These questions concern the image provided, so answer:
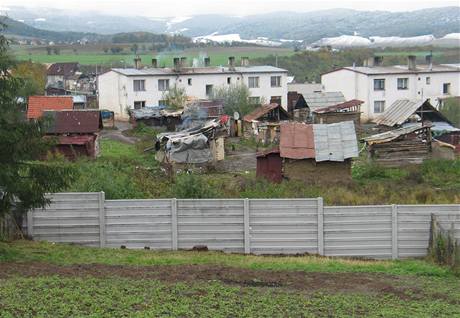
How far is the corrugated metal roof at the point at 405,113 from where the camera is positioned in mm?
42781

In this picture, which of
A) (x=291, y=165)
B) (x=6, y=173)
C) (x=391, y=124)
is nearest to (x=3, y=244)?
(x=6, y=173)

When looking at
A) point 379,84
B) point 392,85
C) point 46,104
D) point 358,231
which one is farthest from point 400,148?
point 392,85

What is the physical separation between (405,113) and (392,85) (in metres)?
16.7

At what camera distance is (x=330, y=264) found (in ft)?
52.1

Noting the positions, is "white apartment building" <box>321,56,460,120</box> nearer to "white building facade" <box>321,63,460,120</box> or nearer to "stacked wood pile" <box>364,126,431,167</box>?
"white building facade" <box>321,63,460,120</box>

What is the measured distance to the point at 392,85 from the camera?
5938 centimetres

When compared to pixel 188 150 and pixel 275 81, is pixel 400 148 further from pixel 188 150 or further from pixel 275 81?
pixel 275 81

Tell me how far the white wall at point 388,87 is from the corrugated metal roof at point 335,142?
29.0 m

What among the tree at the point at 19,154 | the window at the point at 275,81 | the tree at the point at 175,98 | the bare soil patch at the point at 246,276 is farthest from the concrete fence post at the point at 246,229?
the window at the point at 275,81

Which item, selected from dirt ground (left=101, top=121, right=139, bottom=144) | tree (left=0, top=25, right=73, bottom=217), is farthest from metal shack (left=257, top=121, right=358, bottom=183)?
dirt ground (left=101, top=121, right=139, bottom=144)

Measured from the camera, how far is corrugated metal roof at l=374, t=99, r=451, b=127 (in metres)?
42.8

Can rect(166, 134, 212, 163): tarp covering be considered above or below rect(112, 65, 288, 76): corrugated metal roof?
below

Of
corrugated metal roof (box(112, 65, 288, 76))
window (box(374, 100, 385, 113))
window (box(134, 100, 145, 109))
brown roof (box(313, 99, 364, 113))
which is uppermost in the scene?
corrugated metal roof (box(112, 65, 288, 76))

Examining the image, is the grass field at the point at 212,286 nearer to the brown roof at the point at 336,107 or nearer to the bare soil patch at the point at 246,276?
the bare soil patch at the point at 246,276
